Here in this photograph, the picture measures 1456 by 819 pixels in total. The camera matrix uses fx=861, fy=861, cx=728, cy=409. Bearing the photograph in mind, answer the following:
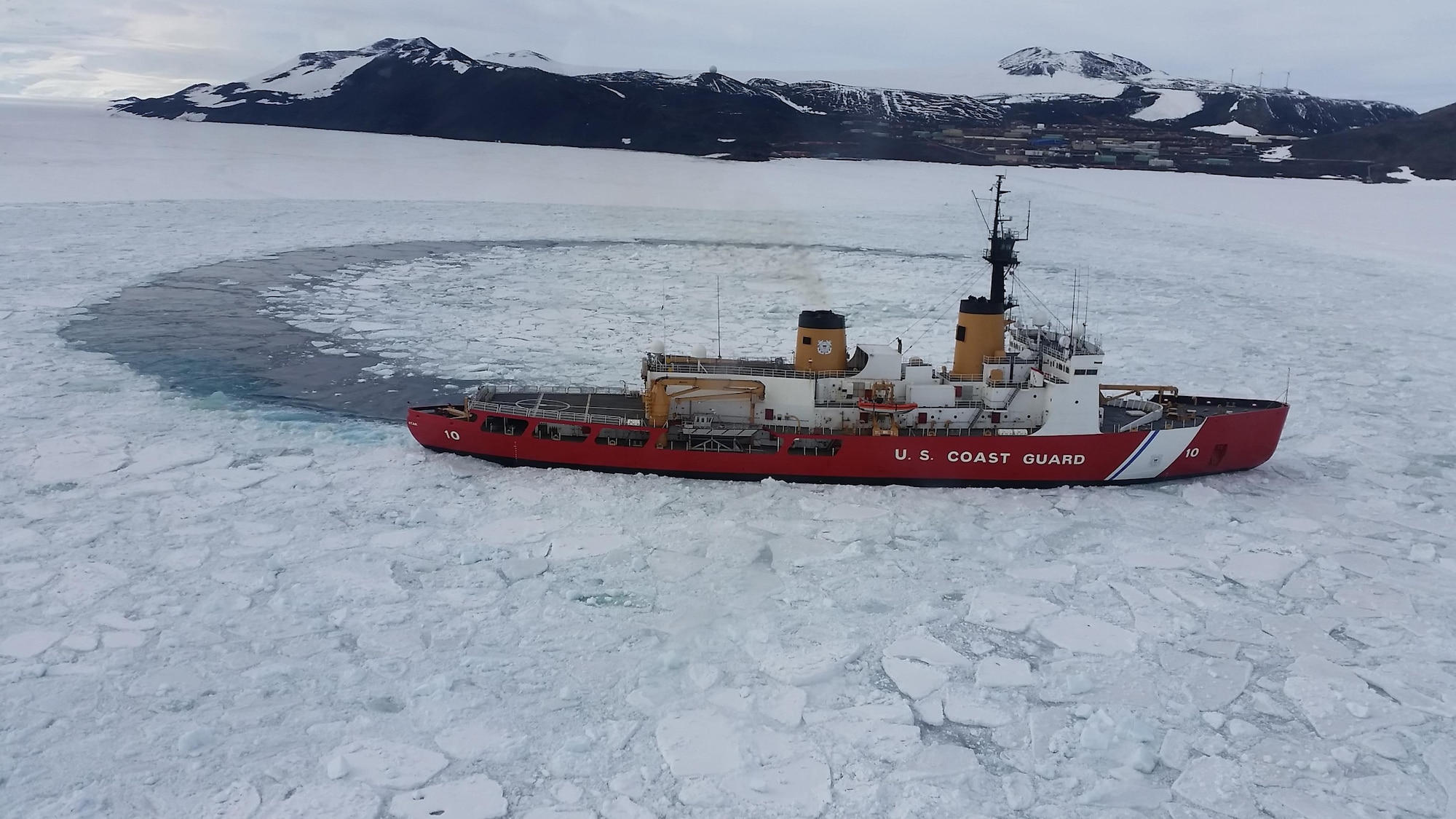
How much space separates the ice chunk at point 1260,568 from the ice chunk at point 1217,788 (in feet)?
11.4

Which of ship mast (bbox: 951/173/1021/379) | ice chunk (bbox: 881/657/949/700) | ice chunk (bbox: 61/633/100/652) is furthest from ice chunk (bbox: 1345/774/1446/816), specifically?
ice chunk (bbox: 61/633/100/652)

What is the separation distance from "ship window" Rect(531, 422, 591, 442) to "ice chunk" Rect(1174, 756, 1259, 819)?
8.43m

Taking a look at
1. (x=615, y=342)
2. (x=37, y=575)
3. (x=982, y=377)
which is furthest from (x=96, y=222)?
(x=982, y=377)

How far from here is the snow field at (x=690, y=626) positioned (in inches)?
243

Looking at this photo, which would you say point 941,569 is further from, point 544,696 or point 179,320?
point 179,320

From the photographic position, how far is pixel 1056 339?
1267cm

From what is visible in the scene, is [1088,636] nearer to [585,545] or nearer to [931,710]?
[931,710]

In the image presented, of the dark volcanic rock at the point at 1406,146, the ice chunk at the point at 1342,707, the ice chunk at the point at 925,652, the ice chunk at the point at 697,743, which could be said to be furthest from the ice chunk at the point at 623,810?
the dark volcanic rock at the point at 1406,146

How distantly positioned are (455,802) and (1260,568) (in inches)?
339

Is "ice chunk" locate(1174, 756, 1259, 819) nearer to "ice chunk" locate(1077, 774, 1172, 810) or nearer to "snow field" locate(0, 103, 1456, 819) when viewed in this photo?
"snow field" locate(0, 103, 1456, 819)

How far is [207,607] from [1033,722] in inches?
299

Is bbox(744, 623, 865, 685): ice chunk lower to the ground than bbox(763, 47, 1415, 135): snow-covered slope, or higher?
lower

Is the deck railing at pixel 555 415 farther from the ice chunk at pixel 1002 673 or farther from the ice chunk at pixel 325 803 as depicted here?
the ice chunk at pixel 325 803

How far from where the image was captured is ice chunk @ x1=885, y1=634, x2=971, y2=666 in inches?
306
